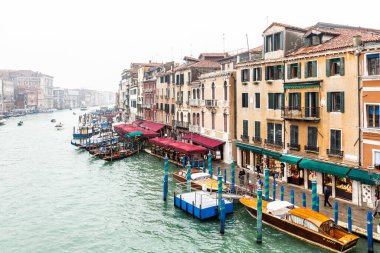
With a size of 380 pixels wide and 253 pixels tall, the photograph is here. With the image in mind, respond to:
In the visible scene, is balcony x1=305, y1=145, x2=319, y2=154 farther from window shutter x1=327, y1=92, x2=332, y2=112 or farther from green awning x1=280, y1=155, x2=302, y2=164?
window shutter x1=327, y1=92, x2=332, y2=112

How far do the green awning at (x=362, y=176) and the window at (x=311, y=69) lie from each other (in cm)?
804

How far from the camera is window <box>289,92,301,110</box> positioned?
28.8 m

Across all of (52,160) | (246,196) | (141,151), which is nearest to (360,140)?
(246,196)

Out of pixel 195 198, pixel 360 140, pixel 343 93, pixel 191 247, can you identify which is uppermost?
pixel 343 93

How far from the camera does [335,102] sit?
25.8 metres

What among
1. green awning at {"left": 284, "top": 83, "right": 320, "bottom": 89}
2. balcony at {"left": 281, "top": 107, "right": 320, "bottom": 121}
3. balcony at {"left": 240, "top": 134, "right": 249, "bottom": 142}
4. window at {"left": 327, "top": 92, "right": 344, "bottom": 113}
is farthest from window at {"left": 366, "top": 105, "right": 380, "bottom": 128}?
balcony at {"left": 240, "top": 134, "right": 249, "bottom": 142}

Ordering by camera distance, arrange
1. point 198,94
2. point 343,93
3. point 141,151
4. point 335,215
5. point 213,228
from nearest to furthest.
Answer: point 335,215 → point 213,228 → point 343,93 → point 198,94 → point 141,151

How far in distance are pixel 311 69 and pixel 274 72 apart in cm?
440

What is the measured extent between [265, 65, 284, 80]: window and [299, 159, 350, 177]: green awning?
7993mm

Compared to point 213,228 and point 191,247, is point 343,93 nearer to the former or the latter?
point 213,228

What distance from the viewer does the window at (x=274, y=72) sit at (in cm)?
3092

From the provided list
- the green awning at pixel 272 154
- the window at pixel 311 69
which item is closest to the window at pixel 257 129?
the green awning at pixel 272 154

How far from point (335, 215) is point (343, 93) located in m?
9.06

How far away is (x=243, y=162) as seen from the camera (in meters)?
37.0
